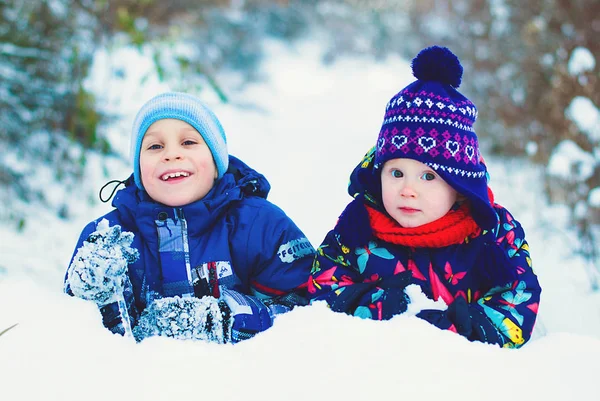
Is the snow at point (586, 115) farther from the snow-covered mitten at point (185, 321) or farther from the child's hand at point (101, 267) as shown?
the child's hand at point (101, 267)

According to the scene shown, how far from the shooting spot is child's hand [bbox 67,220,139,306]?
1.82 m

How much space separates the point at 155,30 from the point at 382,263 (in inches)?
233

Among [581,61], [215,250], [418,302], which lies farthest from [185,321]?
[581,61]

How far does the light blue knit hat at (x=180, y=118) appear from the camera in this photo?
2.22 m

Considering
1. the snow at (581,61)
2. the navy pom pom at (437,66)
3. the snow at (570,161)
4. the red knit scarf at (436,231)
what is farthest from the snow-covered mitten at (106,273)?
the snow at (581,61)

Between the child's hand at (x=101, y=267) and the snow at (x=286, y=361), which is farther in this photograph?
the child's hand at (x=101, y=267)

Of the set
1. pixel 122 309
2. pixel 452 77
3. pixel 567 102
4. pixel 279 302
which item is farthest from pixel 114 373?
pixel 567 102

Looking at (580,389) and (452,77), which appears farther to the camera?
(452,77)

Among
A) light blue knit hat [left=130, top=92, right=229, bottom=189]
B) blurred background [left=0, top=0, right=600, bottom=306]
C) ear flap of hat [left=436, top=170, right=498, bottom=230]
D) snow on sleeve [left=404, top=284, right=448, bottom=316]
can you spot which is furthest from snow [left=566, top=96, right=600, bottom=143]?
light blue knit hat [left=130, top=92, right=229, bottom=189]

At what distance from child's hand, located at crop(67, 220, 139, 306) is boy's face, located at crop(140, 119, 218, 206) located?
0.29 m

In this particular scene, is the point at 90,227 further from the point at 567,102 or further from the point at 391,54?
the point at 391,54

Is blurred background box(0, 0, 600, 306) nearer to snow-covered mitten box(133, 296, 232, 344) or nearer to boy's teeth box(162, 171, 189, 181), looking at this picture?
boy's teeth box(162, 171, 189, 181)

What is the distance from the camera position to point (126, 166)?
5207 mm

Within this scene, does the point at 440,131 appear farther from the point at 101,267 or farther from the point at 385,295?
the point at 101,267
